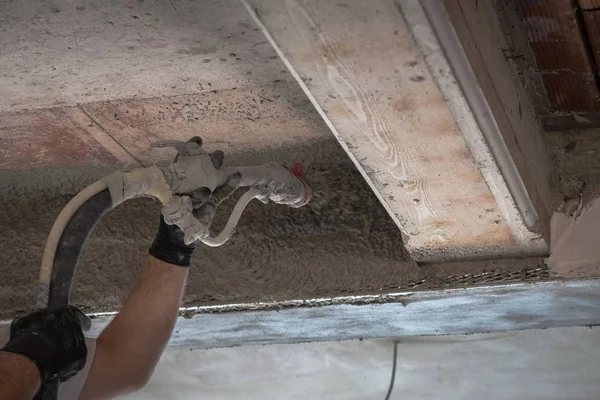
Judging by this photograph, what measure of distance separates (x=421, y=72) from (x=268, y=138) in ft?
2.24

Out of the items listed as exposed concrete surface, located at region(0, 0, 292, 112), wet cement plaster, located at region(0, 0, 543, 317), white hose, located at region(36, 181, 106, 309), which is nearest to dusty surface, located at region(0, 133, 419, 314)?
wet cement plaster, located at region(0, 0, 543, 317)

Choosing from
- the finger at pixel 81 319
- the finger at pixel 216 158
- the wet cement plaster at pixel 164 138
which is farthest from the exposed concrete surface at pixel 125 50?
the finger at pixel 81 319

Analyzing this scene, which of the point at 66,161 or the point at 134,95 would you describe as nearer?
the point at 134,95

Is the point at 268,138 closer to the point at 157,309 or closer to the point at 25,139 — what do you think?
the point at 157,309

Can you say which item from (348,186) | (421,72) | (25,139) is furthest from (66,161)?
(421,72)

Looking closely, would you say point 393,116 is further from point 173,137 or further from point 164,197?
point 173,137

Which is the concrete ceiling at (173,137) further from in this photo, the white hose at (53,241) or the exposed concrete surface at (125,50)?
the white hose at (53,241)

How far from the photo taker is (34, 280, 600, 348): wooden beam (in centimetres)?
177

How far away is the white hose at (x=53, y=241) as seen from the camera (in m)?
1.30

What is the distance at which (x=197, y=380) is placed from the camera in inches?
117

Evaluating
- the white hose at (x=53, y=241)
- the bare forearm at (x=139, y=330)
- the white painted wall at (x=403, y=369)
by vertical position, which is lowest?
the white painted wall at (x=403, y=369)

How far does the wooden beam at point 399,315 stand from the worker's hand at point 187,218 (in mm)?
401

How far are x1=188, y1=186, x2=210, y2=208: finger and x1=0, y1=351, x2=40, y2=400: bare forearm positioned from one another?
419 millimetres

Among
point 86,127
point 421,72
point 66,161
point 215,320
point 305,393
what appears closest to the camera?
point 421,72
